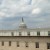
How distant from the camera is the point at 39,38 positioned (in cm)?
4209

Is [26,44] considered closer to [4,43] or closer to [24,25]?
[4,43]

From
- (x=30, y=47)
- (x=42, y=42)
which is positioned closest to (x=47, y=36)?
(x=42, y=42)

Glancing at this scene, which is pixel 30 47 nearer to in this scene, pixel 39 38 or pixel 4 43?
pixel 39 38

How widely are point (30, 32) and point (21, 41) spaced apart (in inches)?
150

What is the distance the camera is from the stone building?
41688 millimetres

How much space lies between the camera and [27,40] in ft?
142

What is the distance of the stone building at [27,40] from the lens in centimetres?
4169

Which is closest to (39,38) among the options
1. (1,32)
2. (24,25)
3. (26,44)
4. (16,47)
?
(26,44)

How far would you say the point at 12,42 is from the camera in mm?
44938

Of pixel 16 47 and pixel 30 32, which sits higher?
pixel 30 32

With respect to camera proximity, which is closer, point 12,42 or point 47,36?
point 47,36

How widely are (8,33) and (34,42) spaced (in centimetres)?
1010

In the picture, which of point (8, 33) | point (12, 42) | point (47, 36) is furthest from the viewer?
point (8, 33)

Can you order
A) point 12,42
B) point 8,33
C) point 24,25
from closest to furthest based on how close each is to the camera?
point 12,42
point 8,33
point 24,25
